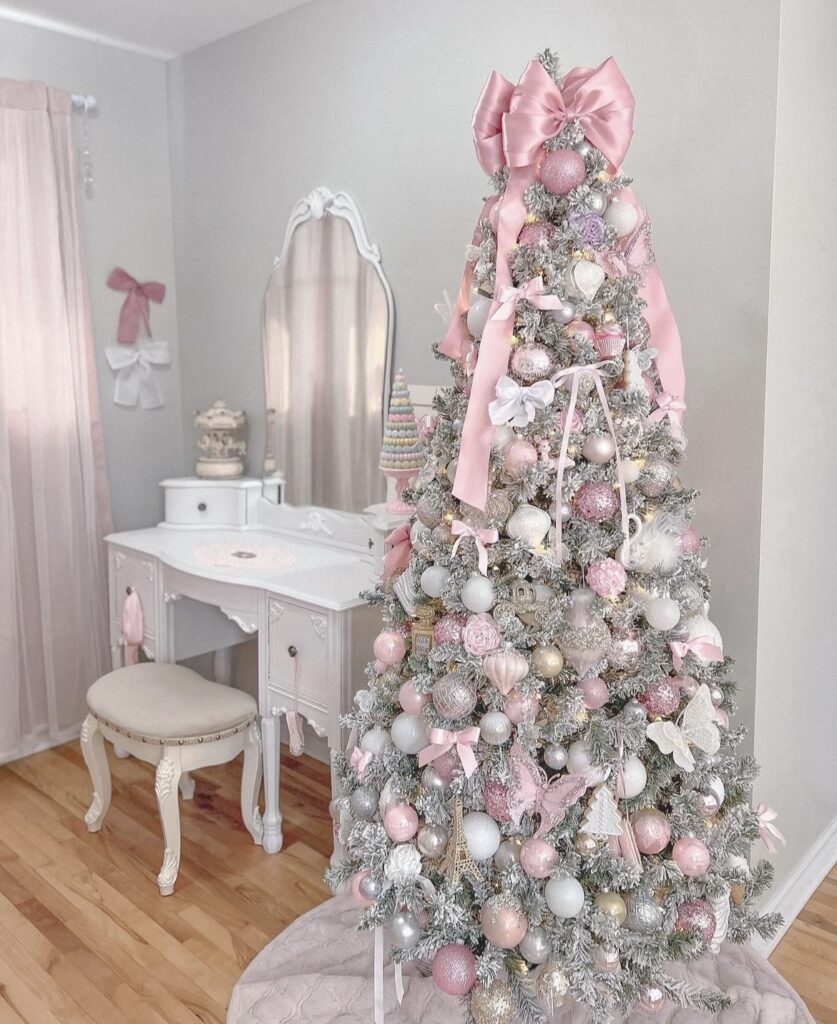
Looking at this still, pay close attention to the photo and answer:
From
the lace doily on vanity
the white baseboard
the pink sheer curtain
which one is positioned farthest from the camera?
the pink sheer curtain

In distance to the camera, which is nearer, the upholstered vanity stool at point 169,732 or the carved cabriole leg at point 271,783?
the upholstered vanity stool at point 169,732

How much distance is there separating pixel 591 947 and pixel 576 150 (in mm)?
1359

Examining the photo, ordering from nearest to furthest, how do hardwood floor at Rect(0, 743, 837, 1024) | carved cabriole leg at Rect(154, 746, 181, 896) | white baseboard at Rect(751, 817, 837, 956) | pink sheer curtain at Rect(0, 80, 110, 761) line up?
hardwood floor at Rect(0, 743, 837, 1024) < white baseboard at Rect(751, 817, 837, 956) < carved cabriole leg at Rect(154, 746, 181, 896) < pink sheer curtain at Rect(0, 80, 110, 761)

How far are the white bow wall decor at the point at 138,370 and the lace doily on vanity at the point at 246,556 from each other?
0.80 meters

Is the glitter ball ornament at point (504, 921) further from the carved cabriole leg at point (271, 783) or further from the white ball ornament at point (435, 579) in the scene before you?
the carved cabriole leg at point (271, 783)

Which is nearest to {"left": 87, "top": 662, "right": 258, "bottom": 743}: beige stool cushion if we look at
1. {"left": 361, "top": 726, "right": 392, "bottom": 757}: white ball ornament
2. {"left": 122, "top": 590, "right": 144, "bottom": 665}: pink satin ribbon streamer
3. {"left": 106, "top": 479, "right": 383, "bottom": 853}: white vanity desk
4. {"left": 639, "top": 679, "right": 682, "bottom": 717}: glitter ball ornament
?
{"left": 106, "top": 479, "right": 383, "bottom": 853}: white vanity desk

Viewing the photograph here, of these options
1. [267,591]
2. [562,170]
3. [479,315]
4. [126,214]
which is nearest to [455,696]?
[479,315]

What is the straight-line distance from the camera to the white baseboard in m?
2.17

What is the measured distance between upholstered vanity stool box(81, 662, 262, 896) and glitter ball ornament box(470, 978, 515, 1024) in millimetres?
1110

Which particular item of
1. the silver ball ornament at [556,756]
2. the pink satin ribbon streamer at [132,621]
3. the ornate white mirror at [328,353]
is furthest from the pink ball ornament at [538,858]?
the pink satin ribbon streamer at [132,621]

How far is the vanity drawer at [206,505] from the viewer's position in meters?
3.12

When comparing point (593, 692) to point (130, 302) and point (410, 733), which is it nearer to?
point (410, 733)

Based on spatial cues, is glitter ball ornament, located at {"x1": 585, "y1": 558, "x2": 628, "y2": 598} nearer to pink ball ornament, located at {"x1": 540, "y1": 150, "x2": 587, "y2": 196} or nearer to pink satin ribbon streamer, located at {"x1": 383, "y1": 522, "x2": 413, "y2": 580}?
pink satin ribbon streamer, located at {"x1": 383, "y1": 522, "x2": 413, "y2": 580}

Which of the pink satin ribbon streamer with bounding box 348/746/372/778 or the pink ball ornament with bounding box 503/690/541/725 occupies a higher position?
the pink ball ornament with bounding box 503/690/541/725
